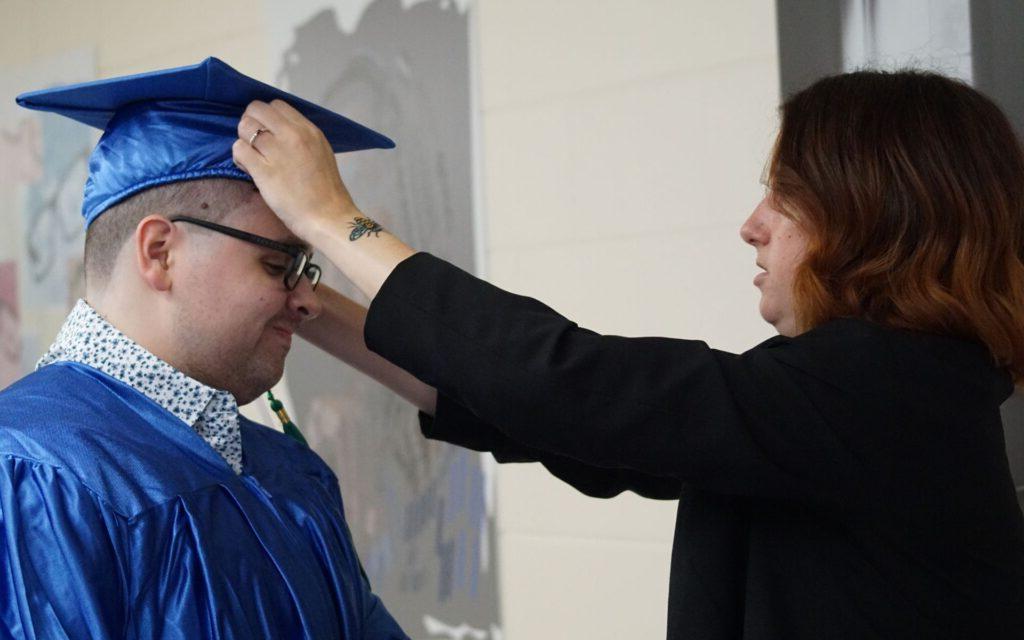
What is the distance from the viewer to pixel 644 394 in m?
1.03

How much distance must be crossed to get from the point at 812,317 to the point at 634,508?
1147 millimetres

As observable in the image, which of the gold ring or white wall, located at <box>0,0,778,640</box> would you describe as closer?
the gold ring

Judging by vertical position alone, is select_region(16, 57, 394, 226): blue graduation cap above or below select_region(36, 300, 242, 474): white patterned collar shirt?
above

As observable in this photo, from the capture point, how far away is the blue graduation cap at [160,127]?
126cm

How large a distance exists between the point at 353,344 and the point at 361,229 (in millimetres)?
471

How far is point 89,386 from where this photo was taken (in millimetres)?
1227

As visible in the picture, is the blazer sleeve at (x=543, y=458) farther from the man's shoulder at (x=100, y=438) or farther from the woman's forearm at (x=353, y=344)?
the man's shoulder at (x=100, y=438)

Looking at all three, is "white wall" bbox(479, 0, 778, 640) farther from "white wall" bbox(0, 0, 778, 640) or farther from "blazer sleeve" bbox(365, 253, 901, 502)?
"blazer sleeve" bbox(365, 253, 901, 502)

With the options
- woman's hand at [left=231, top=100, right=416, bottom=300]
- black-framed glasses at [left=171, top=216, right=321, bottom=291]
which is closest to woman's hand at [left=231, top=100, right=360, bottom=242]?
woman's hand at [left=231, top=100, right=416, bottom=300]

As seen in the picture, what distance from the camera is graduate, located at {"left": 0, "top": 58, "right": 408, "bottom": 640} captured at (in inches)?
42.3

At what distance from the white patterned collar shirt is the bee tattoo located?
30 cm

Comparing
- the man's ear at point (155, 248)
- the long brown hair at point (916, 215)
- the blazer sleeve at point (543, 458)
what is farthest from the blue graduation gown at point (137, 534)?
the long brown hair at point (916, 215)

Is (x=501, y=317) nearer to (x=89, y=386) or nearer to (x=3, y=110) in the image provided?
(x=89, y=386)

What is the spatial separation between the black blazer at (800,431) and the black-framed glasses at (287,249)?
30cm
